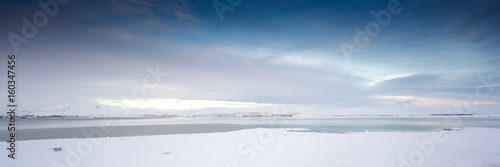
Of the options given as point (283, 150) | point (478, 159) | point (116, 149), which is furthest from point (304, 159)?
point (116, 149)

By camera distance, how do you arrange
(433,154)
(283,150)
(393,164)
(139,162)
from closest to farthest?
(393,164) < (139,162) < (433,154) < (283,150)

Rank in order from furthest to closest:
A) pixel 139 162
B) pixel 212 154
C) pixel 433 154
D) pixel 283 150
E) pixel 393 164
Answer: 1. pixel 283 150
2. pixel 212 154
3. pixel 433 154
4. pixel 139 162
5. pixel 393 164

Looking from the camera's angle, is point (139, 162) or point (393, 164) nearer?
point (393, 164)

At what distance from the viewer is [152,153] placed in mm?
15750

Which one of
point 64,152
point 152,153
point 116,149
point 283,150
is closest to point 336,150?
point 283,150

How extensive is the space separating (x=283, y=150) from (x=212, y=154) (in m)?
4.53

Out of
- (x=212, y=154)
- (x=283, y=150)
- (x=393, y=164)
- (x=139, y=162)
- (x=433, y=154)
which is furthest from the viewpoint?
(x=283, y=150)

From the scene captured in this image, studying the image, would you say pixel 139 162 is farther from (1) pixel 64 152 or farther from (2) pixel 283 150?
(2) pixel 283 150

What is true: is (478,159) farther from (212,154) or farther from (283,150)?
(212,154)

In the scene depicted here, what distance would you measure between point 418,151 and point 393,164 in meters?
4.33

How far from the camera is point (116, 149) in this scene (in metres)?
17.1

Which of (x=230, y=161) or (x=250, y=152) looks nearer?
(x=230, y=161)

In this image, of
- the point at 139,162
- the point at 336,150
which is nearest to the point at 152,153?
the point at 139,162

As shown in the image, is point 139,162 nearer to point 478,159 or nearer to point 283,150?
point 283,150
